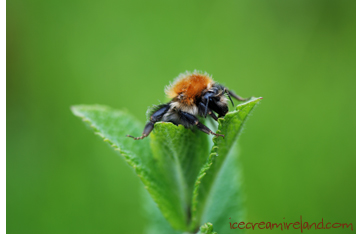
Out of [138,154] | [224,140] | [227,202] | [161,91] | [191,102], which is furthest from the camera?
[161,91]

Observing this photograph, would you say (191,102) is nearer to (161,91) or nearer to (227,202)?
(227,202)

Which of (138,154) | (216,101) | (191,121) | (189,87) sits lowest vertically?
(138,154)

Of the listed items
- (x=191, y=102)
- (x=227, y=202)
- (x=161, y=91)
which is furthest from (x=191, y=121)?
(x=161, y=91)

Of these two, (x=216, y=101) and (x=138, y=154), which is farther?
(x=216, y=101)

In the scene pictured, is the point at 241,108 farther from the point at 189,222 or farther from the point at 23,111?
the point at 23,111

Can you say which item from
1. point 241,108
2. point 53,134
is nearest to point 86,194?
point 53,134

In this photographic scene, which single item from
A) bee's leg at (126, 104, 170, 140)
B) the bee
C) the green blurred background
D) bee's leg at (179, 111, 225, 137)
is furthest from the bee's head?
the green blurred background

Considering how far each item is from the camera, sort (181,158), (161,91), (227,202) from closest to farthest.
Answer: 1. (181,158)
2. (227,202)
3. (161,91)

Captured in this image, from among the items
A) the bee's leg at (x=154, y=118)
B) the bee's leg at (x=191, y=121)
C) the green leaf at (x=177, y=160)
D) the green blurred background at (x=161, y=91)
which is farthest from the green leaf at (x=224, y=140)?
the green blurred background at (x=161, y=91)
